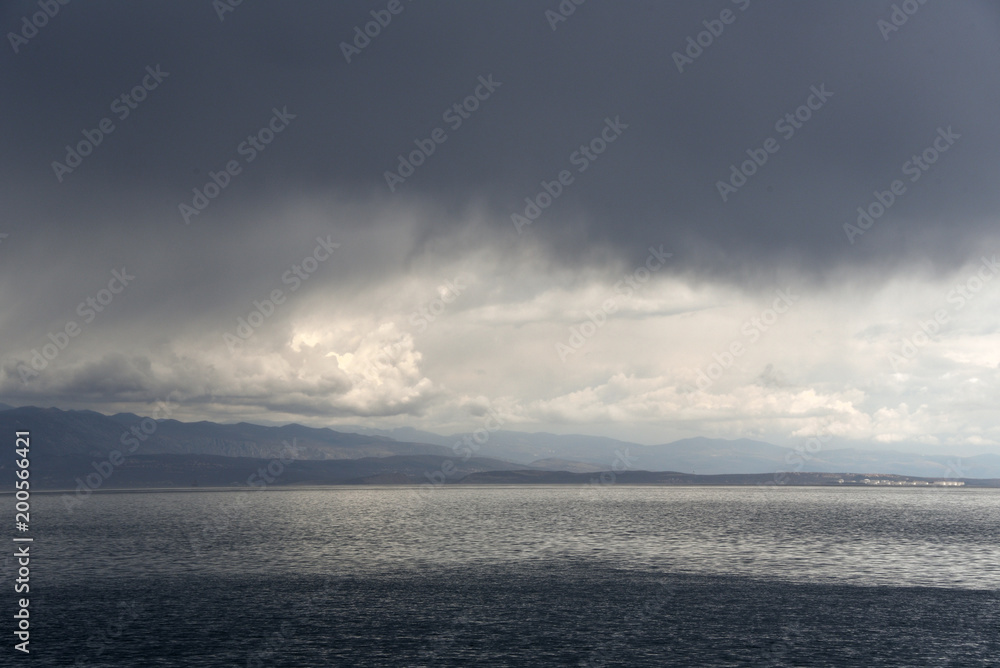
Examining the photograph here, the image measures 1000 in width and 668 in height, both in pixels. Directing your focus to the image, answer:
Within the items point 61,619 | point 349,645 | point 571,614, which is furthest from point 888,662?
point 61,619

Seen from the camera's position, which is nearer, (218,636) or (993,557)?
(218,636)

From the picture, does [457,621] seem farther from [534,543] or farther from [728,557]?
[534,543]

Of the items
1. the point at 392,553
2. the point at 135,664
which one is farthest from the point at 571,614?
the point at 392,553

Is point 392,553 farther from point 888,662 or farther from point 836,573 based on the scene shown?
point 888,662

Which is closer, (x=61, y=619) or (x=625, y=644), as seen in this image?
(x=625, y=644)

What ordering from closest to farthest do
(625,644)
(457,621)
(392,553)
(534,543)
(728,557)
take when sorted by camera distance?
(625,644) < (457,621) < (728,557) < (392,553) < (534,543)

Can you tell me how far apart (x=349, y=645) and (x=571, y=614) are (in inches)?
893

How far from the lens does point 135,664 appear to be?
173ft

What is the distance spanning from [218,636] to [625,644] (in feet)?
114

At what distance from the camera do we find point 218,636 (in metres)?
61.8

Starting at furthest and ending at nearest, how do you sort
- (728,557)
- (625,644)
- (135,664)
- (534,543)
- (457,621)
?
(534,543), (728,557), (457,621), (625,644), (135,664)

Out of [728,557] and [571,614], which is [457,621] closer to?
[571,614]

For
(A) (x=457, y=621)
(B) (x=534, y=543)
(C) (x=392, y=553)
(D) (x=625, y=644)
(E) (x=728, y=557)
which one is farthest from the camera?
(B) (x=534, y=543)

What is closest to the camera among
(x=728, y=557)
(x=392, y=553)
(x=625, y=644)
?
(x=625, y=644)
